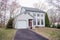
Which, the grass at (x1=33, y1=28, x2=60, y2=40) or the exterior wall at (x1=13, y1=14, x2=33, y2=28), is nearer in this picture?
the grass at (x1=33, y1=28, x2=60, y2=40)

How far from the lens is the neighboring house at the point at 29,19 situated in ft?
103

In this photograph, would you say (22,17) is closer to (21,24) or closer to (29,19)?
(21,24)

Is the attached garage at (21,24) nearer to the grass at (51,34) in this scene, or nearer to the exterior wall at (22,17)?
the exterior wall at (22,17)

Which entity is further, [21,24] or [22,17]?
[22,17]

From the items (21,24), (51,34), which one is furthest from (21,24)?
(51,34)

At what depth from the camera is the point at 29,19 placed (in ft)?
107

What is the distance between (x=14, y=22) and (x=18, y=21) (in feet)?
3.65

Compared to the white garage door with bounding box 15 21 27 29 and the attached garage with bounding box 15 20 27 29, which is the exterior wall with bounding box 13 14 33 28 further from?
the white garage door with bounding box 15 21 27 29

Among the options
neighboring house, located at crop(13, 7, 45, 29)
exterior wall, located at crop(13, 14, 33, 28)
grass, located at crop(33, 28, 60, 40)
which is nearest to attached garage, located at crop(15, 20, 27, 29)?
neighboring house, located at crop(13, 7, 45, 29)

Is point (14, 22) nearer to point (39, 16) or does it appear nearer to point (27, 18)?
point (27, 18)

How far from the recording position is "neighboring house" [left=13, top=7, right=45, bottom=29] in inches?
1241

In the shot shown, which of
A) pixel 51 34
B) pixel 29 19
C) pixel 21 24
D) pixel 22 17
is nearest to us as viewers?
pixel 51 34

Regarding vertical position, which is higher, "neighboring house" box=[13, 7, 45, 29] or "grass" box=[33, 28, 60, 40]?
"neighboring house" box=[13, 7, 45, 29]

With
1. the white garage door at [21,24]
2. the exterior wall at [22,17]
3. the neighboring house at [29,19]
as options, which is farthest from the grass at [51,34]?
the exterior wall at [22,17]
